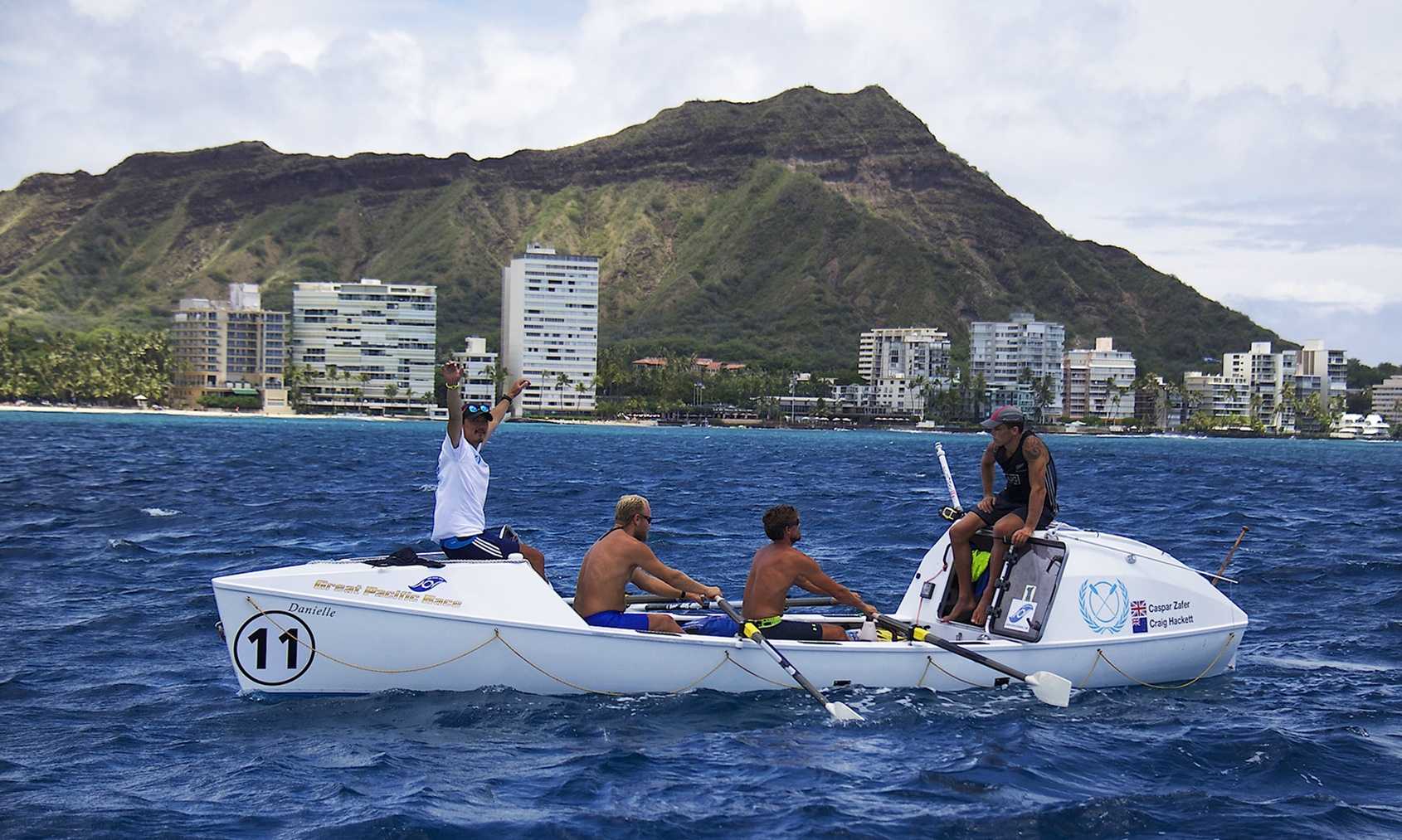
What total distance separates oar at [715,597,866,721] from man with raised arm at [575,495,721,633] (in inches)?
11.4

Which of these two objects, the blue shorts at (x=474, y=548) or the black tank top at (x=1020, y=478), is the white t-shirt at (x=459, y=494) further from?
the black tank top at (x=1020, y=478)

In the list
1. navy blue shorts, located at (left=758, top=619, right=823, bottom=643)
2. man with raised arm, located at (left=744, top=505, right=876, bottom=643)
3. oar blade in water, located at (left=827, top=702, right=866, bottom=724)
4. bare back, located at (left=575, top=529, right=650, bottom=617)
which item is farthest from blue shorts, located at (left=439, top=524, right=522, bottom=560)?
oar blade in water, located at (left=827, top=702, right=866, bottom=724)

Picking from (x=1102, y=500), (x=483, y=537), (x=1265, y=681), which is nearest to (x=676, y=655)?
(x=483, y=537)

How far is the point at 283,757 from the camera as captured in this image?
11.1 metres

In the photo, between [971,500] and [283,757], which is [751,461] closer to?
[971,500]

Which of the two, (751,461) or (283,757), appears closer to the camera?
(283,757)

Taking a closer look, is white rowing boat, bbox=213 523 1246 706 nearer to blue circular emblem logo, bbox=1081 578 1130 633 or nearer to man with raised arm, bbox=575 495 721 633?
blue circular emblem logo, bbox=1081 578 1130 633

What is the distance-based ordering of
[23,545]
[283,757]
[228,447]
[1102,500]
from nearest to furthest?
[283,757]
[23,545]
[1102,500]
[228,447]

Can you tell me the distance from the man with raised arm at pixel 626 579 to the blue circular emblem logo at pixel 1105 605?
395 cm

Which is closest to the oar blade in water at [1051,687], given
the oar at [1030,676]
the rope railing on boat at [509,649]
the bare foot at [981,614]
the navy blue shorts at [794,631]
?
the oar at [1030,676]

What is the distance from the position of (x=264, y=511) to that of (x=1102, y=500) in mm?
28200

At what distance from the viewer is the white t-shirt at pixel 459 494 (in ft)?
43.0

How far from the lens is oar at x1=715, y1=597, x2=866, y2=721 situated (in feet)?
40.9

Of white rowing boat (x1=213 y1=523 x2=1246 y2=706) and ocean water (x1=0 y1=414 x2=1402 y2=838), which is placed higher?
white rowing boat (x1=213 y1=523 x2=1246 y2=706)
